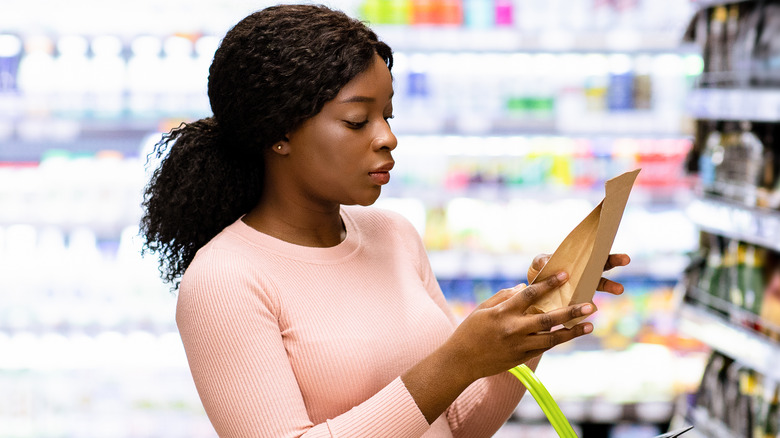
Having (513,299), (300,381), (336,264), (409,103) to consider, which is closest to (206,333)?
(300,381)

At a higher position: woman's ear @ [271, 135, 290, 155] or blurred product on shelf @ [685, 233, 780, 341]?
woman's ear @ [271, 135, 290, 155]

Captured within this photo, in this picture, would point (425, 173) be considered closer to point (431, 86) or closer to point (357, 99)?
point (431, 86)

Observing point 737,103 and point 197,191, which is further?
point 737,103

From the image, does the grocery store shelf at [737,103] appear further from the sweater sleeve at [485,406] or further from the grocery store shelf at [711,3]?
the sweater sleeve at [485,406]

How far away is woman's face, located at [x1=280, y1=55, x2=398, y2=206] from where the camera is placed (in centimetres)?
116

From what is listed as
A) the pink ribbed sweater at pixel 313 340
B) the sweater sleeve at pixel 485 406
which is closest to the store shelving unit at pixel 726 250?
the sweater sleeve at pixel 485 406

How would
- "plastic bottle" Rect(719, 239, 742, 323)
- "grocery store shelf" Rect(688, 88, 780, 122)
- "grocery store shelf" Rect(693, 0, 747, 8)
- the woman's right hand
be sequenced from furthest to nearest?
1. "grocery store shelf" Rect(693, 0, 747, 8)
2. "plastic bottle" Rect(719, 239, 742, 323)
3. "grocery store shelf" Rect(688, 88, 780, 122)
4. the woman's right hand

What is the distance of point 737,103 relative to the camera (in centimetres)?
224

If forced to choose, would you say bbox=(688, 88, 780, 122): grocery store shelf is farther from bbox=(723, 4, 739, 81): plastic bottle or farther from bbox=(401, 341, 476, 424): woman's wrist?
bbox=(401, 341, 476, 424): woman's wrist

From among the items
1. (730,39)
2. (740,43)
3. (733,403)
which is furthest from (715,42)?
(733,403)

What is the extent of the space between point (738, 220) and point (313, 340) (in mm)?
1567

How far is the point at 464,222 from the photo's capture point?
11.4ft

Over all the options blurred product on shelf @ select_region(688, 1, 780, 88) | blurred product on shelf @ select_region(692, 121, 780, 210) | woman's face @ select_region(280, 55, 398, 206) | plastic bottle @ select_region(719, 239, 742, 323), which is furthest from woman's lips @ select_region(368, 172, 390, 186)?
plastic bottle @ select_region(719, 239, 742, 323)

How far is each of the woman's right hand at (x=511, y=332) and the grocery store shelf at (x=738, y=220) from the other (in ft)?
4.15
